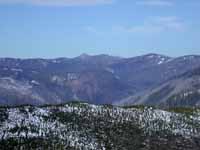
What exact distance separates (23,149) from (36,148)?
7.06 metres

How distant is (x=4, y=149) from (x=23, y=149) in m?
8.01

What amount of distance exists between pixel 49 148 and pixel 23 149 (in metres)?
14.1

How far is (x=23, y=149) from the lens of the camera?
189750 mm

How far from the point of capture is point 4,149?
190m

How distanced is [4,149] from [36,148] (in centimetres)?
1366

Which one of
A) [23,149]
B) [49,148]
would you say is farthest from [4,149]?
[49,148]

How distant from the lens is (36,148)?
640ft

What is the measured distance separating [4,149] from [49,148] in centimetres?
2035

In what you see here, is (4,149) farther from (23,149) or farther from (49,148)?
(49,148)

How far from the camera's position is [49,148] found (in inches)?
7869

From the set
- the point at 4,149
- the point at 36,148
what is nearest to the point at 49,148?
the point at 36,148

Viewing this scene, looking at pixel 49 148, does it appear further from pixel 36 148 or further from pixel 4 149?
pixel 4 149
